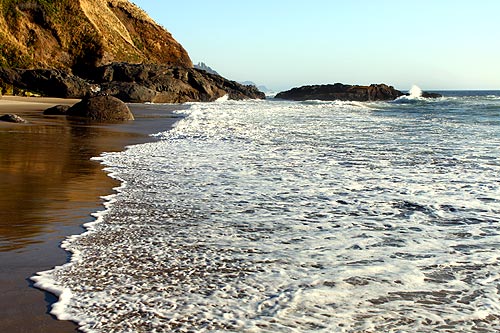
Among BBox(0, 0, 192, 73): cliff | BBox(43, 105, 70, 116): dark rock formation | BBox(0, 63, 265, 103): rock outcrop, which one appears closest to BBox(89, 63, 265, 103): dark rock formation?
BBox(0, 63, 265, 103): rock outcrop

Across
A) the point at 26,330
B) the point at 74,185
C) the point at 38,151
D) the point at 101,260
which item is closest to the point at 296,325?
the point at 26,330

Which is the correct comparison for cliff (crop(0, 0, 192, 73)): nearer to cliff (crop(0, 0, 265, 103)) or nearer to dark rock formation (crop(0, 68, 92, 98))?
cliff (crop(0, 0, 265, 103))

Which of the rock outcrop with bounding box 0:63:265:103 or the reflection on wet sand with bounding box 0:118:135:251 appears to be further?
the rock outcrop with bounding box 0:63:265:103

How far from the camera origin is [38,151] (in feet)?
30.6

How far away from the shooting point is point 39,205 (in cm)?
545

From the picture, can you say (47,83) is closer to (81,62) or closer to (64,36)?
(81,62)

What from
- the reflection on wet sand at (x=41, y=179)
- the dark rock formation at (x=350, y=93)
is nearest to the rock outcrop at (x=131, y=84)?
the dark rock formation at (x=350, y=93)

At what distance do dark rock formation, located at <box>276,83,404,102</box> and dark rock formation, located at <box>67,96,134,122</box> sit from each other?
1949 inches

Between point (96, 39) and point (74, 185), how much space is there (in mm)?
46003

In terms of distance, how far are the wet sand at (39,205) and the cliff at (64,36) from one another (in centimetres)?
3532

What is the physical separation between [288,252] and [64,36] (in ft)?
159

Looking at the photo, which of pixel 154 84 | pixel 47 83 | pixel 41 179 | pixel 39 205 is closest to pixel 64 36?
pixel 154 84

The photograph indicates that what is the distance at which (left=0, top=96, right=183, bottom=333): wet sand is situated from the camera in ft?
10.1

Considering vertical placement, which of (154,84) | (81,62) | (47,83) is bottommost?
(47,83)
